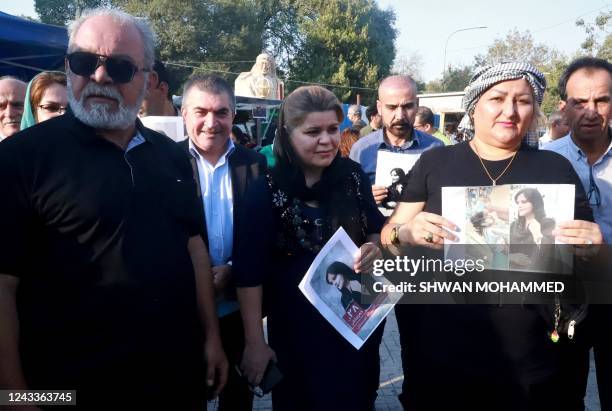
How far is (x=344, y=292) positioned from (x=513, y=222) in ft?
2.42

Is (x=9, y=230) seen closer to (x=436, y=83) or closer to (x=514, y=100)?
(x=514, y=100)

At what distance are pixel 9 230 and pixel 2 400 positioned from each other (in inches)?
21.8

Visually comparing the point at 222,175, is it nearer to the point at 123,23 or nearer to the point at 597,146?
the point at 123,23

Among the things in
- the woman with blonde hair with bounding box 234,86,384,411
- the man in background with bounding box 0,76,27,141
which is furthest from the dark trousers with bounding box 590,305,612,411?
the man in background with bounding box 0,76,27,141

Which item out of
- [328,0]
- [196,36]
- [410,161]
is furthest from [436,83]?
[410,161]

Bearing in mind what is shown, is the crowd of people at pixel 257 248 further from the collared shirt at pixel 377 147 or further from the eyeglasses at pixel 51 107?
the collared shirt at pixel 377 147

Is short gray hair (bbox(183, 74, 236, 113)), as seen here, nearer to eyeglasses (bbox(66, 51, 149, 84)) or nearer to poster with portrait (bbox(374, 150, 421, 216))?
eyeglasses (bbox(66, 51, 149, 84))

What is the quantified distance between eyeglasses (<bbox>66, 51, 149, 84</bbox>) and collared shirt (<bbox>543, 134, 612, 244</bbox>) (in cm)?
204

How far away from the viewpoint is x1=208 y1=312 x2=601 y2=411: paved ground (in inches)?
133

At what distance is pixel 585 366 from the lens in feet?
6.91

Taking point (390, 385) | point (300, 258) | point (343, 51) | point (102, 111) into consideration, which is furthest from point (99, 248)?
point (343, 51)

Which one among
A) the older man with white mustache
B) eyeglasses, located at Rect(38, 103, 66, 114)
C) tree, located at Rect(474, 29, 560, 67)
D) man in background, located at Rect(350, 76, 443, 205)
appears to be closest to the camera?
the older man with white mustache

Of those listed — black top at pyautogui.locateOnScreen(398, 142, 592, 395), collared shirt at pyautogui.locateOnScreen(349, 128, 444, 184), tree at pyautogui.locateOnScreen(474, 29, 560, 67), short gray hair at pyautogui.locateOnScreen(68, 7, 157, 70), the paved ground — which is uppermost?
tree at pyautogui.locateOnScreen(474, 29, 560, 67)

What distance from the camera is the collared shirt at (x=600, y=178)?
2378 millimetres
